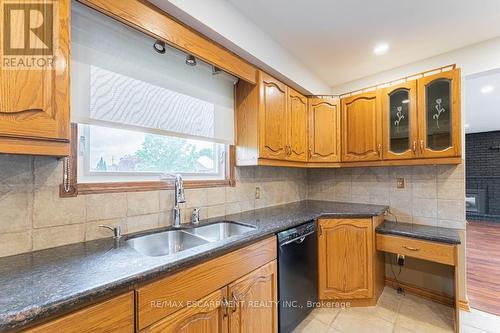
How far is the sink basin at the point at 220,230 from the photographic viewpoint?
64.1 inches

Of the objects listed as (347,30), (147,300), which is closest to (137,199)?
(147,300)

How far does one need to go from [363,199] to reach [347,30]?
5.92ft

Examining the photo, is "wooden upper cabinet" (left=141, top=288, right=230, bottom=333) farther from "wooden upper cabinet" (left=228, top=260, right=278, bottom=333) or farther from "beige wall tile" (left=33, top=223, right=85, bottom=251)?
"beige wall tile" (left=33, top=223, right=85, bottom=251)

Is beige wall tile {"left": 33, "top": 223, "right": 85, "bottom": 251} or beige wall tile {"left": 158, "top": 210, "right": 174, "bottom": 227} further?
beige wall tile {"left": 158, "top": 210, "right": 174, "bottom": 227}

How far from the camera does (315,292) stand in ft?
6.49

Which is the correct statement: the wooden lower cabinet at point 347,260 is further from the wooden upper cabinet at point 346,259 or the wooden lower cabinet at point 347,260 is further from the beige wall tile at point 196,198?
the beige wall tile at point 196,198

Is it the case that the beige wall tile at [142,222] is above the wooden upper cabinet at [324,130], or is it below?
below

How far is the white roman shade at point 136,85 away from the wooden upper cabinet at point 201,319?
3.50 ft

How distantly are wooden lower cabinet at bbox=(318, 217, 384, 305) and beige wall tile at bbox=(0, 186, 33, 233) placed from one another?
6.48 ft

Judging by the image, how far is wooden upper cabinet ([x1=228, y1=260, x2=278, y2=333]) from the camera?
123cm

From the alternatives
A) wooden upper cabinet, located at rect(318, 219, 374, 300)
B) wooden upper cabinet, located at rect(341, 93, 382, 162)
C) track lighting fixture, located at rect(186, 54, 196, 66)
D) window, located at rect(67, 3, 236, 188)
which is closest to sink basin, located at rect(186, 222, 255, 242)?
window, located at rect(67, 3, 236, 188)

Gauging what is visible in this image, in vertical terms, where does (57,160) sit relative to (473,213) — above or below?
above

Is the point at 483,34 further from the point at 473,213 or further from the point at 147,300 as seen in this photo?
the point at 473,213

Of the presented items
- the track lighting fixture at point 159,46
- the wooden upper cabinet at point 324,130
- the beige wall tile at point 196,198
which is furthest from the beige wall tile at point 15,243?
the wooden upper cabinet at point 324,130
